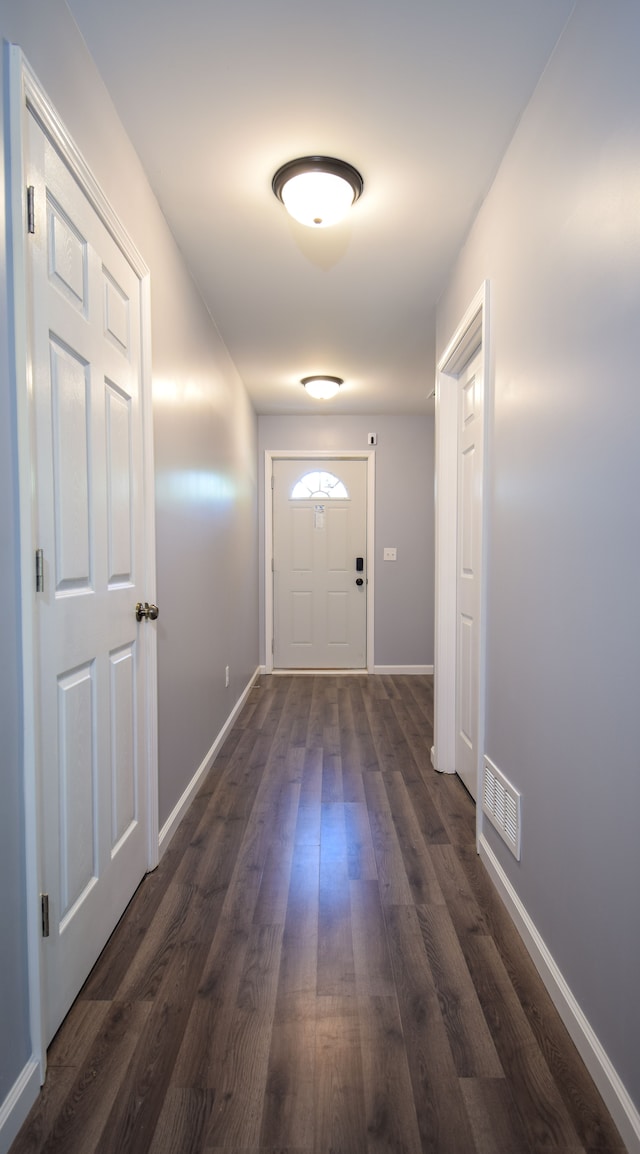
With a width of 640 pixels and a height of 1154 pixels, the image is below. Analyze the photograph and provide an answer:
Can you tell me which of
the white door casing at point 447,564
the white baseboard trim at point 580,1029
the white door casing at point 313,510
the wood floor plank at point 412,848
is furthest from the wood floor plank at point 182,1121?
the white door casing at point 313,510

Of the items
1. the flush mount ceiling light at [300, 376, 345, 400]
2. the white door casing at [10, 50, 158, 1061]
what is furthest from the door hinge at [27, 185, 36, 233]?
the flush mount ceiling light at [300, 376, 345, 400]

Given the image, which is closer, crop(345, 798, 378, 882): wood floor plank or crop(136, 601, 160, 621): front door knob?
crop(136, 601, 160, 621): front door knob

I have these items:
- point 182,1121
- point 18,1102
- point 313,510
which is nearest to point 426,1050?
point 182,1121

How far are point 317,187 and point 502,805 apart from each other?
2.17 meters

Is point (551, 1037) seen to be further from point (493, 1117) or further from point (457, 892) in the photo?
point (457, 892)

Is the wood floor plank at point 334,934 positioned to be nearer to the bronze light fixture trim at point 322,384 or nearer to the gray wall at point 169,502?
the gray wall at point 169,502

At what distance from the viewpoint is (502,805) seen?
196cm

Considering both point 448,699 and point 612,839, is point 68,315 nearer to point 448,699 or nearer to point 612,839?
point 612,839

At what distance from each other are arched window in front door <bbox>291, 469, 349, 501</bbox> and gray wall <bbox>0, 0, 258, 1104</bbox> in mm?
827

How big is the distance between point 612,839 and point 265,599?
Result: 15.1 feet

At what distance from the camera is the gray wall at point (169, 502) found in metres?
1.14

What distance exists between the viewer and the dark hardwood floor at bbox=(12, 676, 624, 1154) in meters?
1.14

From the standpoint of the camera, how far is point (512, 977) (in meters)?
1.57

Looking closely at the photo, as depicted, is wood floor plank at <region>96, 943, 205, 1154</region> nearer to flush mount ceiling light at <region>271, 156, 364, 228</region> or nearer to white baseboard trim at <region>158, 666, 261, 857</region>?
white baseboard trim at <region>158, 666, 261, 857</region>
